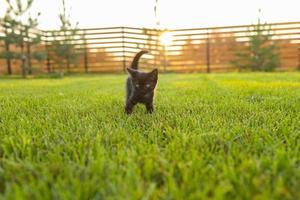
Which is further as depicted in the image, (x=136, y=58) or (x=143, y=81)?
(x=136, y=58)

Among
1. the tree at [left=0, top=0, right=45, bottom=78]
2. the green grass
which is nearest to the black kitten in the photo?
the green grass

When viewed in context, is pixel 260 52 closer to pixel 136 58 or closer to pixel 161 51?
pixel 161 51

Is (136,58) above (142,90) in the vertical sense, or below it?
above

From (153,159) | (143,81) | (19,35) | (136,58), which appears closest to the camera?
(153,159)

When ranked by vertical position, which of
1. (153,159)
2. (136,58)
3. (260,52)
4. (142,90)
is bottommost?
(153,159)

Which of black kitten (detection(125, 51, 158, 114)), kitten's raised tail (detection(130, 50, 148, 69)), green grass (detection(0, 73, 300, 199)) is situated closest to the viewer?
green grass (detection(0, 73, 300, 199))

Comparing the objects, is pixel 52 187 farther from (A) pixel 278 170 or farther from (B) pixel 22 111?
(B) pixel 22 111

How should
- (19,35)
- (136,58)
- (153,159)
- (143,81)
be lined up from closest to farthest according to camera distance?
(153,159), (143,81), (136,58), (19,35)

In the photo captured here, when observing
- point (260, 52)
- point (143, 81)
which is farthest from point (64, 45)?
point (143, 81)

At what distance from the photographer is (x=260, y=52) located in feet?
35.5

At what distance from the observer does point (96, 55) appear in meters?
11.9

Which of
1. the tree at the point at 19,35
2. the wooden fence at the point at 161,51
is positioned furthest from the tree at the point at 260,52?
the tree at the point at 19,35

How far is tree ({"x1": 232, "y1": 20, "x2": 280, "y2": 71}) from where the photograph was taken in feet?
35.4

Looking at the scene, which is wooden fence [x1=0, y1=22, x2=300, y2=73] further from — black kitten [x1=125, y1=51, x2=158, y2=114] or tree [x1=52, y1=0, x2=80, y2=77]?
black kitten [x1=125, y1=51, x2=158, y2=114]
